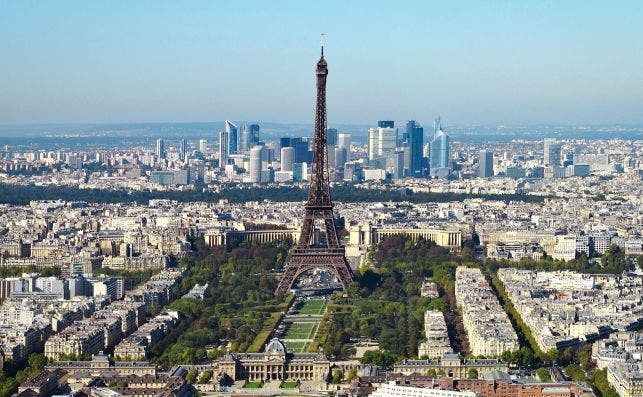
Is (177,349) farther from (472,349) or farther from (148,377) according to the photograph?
(472,349)

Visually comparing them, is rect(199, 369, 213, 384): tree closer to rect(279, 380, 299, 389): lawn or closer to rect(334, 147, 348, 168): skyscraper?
rect(279, 380, 299, 389): lawn

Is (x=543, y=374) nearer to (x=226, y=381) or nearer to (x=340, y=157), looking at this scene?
(x=226, y=381)

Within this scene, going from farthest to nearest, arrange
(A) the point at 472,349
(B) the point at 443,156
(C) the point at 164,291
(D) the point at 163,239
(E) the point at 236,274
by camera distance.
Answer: (B) the point at 443,156 < (D) the point at 163,239 < (E) the point at 236,274 < (C) the point at 164,291 < (A) the point at 472,349

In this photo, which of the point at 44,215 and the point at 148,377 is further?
the point at 44,215

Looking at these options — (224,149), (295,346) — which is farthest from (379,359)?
(224,149)

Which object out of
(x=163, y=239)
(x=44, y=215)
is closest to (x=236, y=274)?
(x=163, y=239)

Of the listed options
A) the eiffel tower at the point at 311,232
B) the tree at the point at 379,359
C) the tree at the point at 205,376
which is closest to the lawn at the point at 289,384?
the tree at the point at 205,376

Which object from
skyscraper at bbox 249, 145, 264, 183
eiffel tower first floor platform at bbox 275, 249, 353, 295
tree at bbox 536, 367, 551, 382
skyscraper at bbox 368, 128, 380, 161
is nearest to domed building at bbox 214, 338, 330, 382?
tree at bbox 536, 367, 551, 382
